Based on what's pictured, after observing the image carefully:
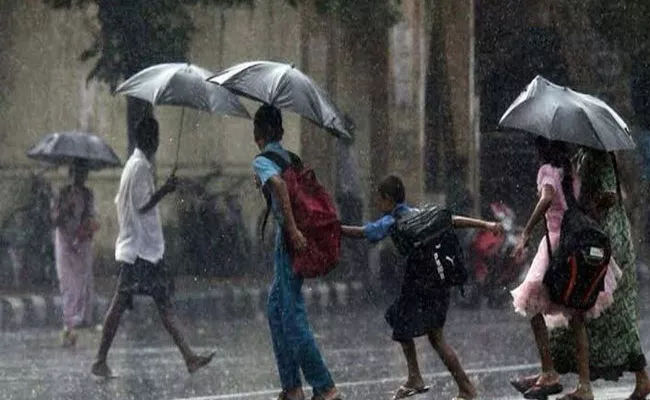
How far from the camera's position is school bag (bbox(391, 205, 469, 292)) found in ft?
37.2

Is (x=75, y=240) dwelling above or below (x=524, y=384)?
below

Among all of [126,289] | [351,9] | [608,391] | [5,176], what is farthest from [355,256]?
[608,391]

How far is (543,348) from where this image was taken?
1154 centimetres

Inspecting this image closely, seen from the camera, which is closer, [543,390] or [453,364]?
[543,390]

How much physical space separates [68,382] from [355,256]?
12296mm

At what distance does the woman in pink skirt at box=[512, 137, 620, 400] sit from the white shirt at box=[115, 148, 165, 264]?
3.96 meters

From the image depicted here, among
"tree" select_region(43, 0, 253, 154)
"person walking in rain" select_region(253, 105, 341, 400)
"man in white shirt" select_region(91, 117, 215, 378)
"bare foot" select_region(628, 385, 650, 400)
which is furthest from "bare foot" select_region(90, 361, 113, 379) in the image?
"tree" select_region(43, 0, 253, 154)

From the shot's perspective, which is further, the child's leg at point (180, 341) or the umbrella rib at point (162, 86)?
the child's leg at point (180, 341)

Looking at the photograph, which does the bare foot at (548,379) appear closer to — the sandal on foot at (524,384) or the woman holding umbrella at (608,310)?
the sandal on foot at (524,384)

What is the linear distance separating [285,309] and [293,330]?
0.10 m

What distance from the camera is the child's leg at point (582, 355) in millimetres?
11414

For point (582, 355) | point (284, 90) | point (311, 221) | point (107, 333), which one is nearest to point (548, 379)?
point (582, 355)

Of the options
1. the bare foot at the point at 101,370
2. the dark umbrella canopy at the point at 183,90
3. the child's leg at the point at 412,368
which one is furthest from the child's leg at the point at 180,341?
the child's leg at the point at 412,368

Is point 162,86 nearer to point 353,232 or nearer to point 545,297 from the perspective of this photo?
point 353,232
